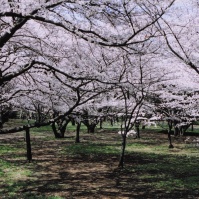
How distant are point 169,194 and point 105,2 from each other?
7475 mm

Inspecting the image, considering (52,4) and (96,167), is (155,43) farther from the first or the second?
(96,167)

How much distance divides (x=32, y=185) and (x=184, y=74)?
12.1 metres

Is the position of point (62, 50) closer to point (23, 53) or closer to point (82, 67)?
point (82, 67)

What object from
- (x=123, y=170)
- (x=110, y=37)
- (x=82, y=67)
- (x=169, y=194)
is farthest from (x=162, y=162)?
(x=110, y=37)

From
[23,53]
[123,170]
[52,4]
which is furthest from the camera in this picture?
[123,170]

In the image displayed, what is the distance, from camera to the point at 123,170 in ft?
47.8

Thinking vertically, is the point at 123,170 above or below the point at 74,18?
below

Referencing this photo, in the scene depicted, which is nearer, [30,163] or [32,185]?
[32,185]

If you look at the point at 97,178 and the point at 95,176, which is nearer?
the point at 97,178

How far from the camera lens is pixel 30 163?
51.8 ft

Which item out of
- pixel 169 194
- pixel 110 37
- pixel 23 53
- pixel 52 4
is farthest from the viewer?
pixel 169 194

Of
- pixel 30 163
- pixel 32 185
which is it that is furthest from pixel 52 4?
pixel 30 163

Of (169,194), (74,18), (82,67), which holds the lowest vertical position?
(169,194)

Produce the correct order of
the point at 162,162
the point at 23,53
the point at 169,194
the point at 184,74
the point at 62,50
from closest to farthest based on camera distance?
the point at 62,50, the point at 23,53, the point at 169,194, the point at 162,162, the point at 184,74
